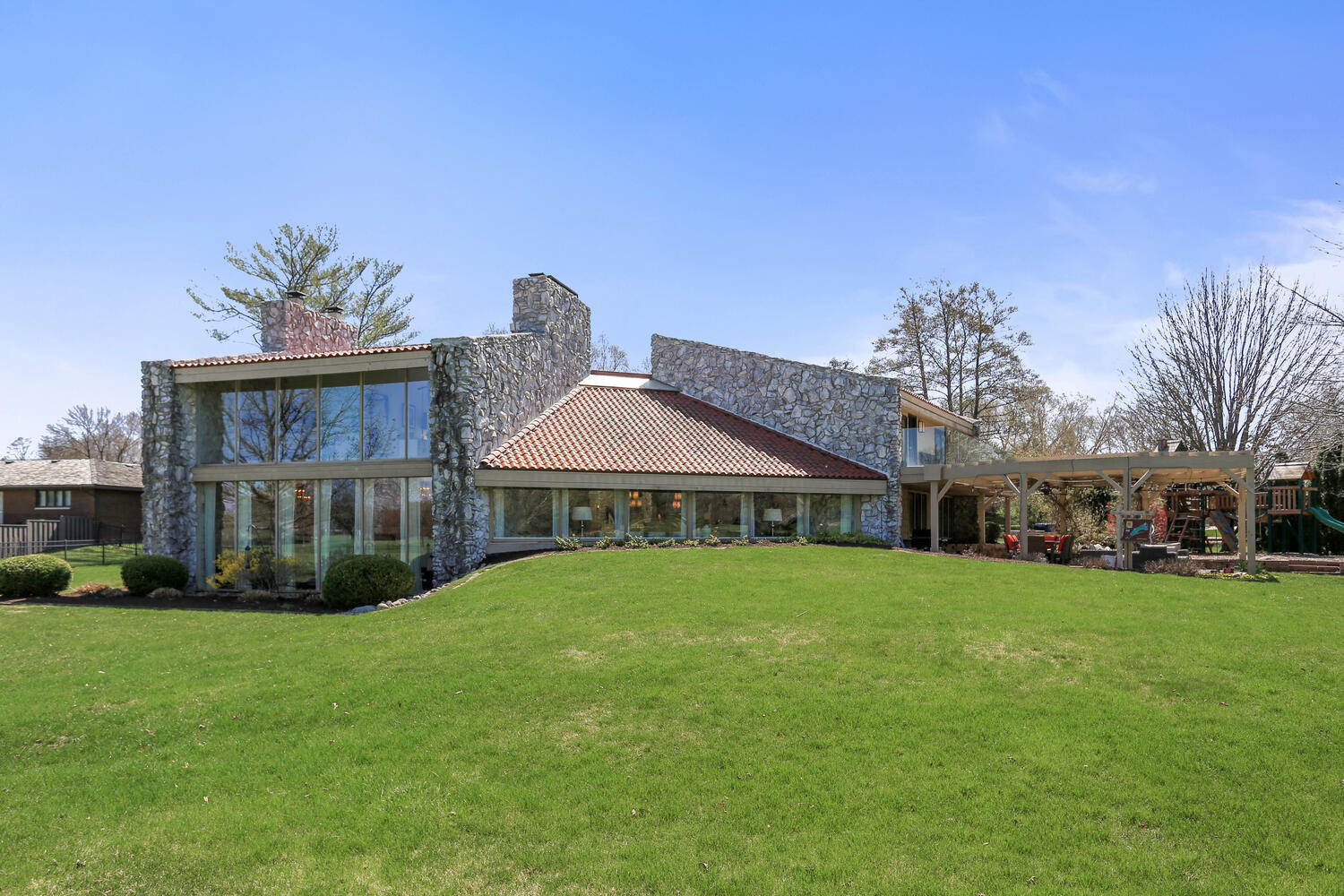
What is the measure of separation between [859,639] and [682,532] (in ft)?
37.6

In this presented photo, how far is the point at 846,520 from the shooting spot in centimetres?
2273

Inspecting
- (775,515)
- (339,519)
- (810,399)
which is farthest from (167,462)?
(810,399)

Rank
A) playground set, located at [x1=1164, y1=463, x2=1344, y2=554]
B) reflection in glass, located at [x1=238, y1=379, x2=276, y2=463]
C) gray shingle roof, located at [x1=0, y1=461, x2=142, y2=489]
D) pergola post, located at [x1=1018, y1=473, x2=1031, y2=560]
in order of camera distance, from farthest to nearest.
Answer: gray shingle roof, located at [x1=0, y1=461, x2=142, y2=489] < playground set, located at [x1=1164, y1=463, x2=1344, y2=554] < reflection in glass, located at [x1=238, y1=379, x2=276, y2=463] < pergola post, located at [x1=1018, y1=473, x2=1031, y2=560]

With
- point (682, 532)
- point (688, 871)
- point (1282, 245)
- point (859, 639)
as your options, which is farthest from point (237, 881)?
point (1282, 245)

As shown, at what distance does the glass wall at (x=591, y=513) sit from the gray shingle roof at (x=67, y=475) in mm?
30798

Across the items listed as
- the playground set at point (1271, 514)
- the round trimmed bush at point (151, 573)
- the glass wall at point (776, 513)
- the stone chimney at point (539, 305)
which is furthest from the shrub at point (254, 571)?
the playground set at point (1271, 514)

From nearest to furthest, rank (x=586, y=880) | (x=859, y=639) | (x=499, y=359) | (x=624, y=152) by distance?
(x=586, y=880) → (x=859, y=639) → (x=624, y=152) → (x=499, y=359)

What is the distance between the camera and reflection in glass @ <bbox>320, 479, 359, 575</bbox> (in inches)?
750

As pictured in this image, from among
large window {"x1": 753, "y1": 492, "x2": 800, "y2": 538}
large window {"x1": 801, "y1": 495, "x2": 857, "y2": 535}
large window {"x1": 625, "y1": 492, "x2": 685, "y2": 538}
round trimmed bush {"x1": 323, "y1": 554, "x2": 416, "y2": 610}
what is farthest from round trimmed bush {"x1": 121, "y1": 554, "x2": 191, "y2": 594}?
large window {"x1": 801, "y1": 495, "x2": 857, "y2": 535}

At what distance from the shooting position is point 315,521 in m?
19.4

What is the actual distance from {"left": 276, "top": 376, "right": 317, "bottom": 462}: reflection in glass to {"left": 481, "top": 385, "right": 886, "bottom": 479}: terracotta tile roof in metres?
4.93

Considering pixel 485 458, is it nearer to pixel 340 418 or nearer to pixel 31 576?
pixel 340 418

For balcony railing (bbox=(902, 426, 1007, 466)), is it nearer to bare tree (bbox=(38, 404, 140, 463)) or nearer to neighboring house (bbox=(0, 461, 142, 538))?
neighboring house (bbox=(0, 461, 142, 538))

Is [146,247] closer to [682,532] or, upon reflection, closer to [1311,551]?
[682,532]
